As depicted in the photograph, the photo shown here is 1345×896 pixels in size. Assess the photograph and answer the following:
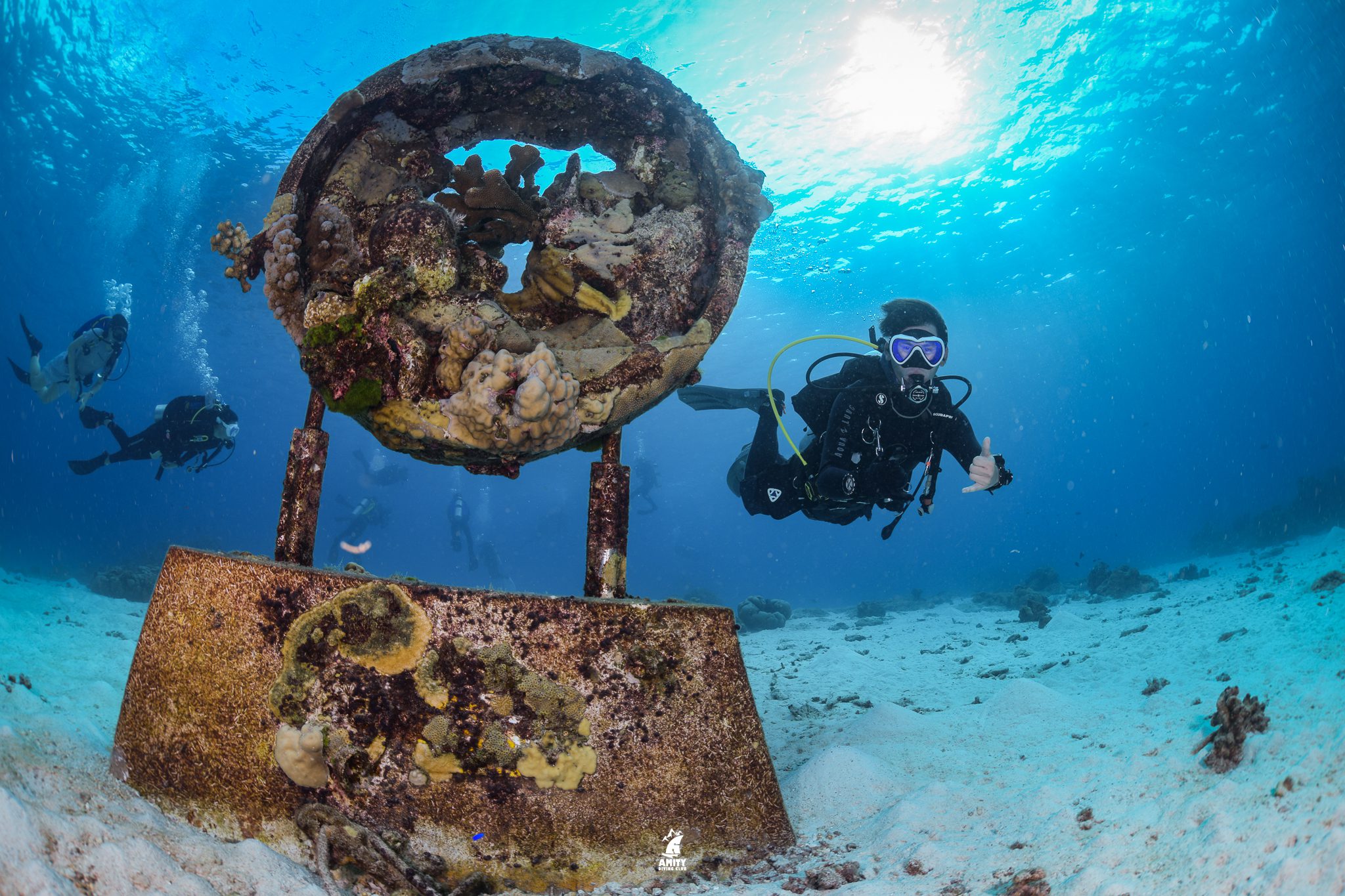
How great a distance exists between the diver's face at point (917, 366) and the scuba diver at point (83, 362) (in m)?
12.1

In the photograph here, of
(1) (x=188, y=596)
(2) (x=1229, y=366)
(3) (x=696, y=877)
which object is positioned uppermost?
(2) (x=1229, y=366)

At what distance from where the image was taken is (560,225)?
2.61 meters

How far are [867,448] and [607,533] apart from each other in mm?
3524

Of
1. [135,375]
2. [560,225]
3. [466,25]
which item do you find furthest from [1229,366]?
[135,375]

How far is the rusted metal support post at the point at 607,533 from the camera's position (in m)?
2.26

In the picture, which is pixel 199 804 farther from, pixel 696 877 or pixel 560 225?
pixel 560 225

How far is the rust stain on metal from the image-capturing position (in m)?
1.87

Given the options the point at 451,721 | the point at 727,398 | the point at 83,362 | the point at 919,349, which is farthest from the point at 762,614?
the point at 83,362

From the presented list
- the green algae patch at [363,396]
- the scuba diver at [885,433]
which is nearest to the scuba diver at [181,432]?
the scuba diver at [885,433]

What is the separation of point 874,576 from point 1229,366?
44270 millimetres

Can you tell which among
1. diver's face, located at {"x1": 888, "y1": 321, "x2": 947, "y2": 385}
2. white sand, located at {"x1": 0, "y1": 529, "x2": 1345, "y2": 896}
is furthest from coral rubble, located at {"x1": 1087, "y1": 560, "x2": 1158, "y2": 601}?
diver's face, located at {"x1": 888, "y1": 321, "x2": 947, "y2": 385}

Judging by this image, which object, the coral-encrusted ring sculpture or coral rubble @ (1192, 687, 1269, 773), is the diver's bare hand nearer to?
coral rubble @ (1192, 687, 1269, 773)

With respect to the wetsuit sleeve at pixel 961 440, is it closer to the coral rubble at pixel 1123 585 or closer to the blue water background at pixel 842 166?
the coral rubble at pixel 1123 585

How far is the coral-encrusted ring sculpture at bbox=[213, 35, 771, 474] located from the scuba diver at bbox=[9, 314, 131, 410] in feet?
34.7
